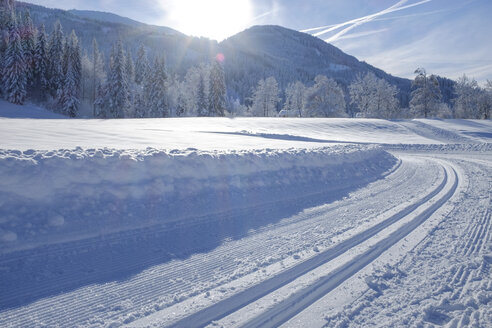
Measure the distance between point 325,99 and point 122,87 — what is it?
31.4 metres

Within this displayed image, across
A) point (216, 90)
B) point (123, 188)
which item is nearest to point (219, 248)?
point (123, 188)

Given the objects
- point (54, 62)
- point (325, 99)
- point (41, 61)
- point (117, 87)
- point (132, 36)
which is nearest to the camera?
point (117, 87)

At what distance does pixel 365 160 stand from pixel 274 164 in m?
4.79

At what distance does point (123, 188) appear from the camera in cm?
Answer: 470

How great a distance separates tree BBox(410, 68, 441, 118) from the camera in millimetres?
41781

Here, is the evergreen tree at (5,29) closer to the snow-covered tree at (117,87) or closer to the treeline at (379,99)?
the snow-covered tree at (117,87)

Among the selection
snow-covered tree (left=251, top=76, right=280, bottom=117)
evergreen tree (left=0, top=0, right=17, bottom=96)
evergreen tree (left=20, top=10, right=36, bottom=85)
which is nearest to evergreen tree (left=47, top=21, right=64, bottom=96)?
evergreen tree (left=20, top=10, right=36, bottom=85)

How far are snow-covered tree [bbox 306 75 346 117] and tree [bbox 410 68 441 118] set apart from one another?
11.1 metres

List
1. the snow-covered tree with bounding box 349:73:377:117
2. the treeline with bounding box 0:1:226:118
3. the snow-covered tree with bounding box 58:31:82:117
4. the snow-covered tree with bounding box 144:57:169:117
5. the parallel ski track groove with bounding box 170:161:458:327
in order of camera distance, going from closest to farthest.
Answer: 1. the parallel ski track groove with bounding box 170:161:458:327
2. the treeline with bounding box 0:1:226:118
3. the snow-covered tree with bounding box 58:31:82:117
4. the snow-covered tree with bounding box 144:57:169:117
5. the snow-covered tree with bounding box 349:73:377:117

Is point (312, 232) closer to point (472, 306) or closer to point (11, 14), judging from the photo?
point (472, 306)

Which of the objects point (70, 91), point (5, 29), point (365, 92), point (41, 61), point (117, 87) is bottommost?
point (70, 91)

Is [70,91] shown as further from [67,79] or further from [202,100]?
[202,100]

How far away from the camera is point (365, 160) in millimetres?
10391

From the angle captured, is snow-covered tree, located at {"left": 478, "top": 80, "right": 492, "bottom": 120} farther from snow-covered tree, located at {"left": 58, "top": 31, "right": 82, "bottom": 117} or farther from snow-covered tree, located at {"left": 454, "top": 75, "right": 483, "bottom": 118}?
snow-covered tree, located at {"left": 58, "top": 31, "right": 82, "bottom": 117}
